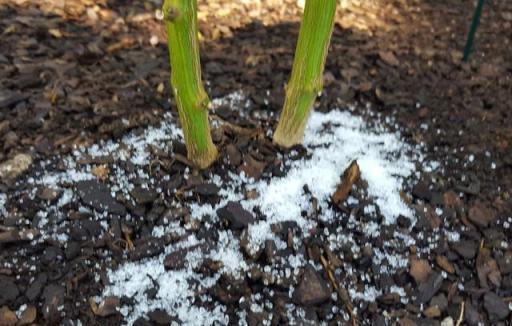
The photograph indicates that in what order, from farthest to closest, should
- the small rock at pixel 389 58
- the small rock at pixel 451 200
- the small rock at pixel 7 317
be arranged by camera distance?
the small rock at pixel 389 58
the small rock at pixel 451 200
the small rock at pixel 7 317

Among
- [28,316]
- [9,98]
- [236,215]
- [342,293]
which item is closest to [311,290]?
[342,293]

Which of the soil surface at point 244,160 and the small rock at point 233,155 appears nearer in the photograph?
the soil surface at point 244,160

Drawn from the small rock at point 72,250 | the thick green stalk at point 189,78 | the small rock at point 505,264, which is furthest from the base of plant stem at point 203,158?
the small rock at point 505,264

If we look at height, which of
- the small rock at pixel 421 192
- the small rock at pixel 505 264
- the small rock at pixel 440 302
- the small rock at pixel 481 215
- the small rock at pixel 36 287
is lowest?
the small rock at pixel 36 287

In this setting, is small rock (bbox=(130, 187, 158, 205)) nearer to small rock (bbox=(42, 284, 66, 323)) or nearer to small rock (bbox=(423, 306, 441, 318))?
small rock (bbox=(42, 284, 66, 323))

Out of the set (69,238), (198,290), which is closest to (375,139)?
(198,290)

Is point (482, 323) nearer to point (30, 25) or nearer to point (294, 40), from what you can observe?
point (294, 40)

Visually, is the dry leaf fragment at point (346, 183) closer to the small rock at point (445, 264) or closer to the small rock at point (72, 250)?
the small rock at point (445, 264)

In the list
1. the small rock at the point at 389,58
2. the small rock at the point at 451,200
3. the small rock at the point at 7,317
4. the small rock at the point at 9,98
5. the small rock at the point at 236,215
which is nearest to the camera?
the small rock at the point at 7,317
